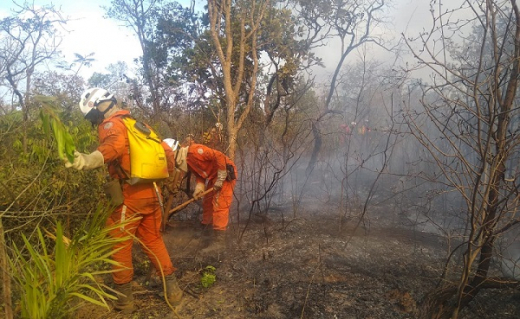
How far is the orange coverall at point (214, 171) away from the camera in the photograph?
4.83 meters

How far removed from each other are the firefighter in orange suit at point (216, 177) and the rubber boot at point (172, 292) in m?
1.37

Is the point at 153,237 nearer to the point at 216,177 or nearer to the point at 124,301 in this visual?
the point at 124,301

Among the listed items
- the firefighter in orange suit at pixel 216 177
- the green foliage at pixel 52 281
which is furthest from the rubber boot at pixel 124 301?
the firefighter in orange suit at pixel 216 177

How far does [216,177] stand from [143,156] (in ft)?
6.26

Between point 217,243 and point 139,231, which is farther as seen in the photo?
point 217,243

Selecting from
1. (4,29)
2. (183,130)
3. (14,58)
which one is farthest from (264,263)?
(4,29)

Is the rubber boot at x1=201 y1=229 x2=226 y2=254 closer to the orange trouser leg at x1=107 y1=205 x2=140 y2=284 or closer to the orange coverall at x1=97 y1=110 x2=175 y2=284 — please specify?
the orange coverall at x1=97 y1=110 x2=175 y2=284

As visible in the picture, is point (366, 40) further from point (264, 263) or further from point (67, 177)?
point (67, 177)

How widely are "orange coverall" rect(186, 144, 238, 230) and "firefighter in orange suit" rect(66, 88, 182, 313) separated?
153 centimetres

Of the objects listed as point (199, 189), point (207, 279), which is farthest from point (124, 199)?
point (199, 189)

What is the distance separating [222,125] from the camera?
608 cm

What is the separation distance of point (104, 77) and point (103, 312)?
700 inches

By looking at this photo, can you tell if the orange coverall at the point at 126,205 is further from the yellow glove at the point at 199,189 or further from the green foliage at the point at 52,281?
the yellow glove at the point at 199,189

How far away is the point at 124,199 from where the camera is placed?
3123 mm
